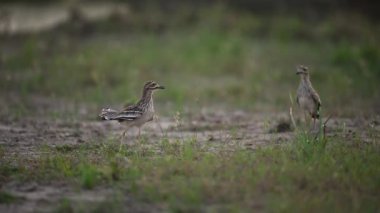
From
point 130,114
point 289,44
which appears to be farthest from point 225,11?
point 130,114

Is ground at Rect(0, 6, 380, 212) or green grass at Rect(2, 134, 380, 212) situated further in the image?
ground at Rect(0, 6, 380, 212)

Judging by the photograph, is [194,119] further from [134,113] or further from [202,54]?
[202,54]

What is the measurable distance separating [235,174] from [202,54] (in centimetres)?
1033

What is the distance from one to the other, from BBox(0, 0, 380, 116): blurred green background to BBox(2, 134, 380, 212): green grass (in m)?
3.42

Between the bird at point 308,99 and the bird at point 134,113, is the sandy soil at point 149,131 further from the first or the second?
Answer: the bird at point 308,99

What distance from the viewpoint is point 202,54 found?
18484 mm

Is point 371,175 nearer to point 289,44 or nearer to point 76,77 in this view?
point 76,77

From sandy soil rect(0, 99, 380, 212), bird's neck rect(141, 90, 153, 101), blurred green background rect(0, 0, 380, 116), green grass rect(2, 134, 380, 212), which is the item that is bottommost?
green grass rect(2, 134, 380, 212)

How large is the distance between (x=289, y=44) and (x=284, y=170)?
12.0 meters

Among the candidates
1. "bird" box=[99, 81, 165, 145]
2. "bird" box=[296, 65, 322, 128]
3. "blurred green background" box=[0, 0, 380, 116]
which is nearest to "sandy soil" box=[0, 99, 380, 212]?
"bird" box=[99, 81, 165, 145]

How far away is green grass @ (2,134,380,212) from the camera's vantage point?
7602 mm

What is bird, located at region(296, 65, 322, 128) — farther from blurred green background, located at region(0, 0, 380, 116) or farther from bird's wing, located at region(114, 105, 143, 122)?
blurred green background, located at region(0, 0, 380, 116)

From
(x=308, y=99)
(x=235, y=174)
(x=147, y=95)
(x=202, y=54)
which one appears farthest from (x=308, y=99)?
(x=202, y=54)

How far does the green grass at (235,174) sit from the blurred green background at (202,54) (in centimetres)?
342
